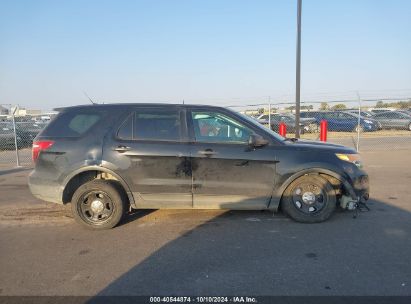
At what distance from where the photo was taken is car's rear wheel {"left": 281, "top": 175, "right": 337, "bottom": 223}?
16.9 ft

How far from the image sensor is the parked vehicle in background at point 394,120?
936 inches

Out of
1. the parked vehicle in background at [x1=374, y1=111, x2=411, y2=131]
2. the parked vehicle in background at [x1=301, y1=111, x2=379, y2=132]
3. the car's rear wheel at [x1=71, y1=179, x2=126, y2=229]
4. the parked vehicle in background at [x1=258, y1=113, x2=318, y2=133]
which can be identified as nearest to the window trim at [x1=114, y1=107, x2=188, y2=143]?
the car's rear wheel at [x1=71, y1=179, x2=126, y2=229]

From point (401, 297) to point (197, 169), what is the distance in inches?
111

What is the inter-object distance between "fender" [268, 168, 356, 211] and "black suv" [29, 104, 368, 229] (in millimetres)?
14

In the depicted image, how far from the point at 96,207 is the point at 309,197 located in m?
3.09

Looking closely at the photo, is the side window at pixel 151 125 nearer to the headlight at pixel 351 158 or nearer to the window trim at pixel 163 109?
the window trim at pixel 163 109

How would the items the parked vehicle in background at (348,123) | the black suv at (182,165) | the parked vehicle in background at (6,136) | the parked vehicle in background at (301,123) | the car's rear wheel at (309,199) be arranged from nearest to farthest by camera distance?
1. the black suv at (182,165)
2. the car's rear wheel at (309,199)
3. the parked vehicle in background at (6,136)
4. the parked vehicle in background at (301,123)
5. the parked vehicle in background at (348,123)

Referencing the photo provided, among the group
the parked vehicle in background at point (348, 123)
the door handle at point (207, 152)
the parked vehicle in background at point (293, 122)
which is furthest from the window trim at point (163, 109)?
the parked vehicle in background at point (348, 123)

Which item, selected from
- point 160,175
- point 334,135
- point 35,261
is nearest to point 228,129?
point 160,175

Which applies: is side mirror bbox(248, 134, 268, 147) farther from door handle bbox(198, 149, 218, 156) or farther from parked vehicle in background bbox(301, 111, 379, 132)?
parked vehicle in background bbox(301, 111, 379, 132)

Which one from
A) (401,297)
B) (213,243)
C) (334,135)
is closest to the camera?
(401,297)

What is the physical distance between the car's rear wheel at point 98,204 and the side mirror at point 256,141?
1997 mm

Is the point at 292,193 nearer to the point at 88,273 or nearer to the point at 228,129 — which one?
the point at 228,129

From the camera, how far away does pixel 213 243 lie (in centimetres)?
454
